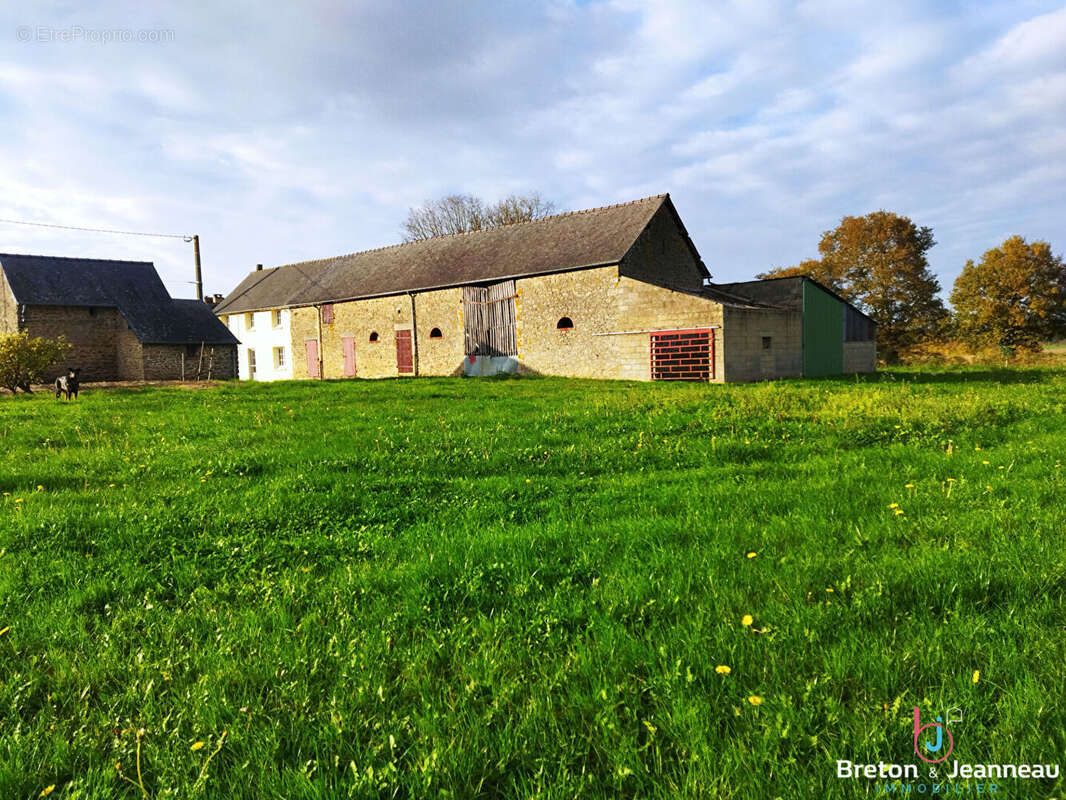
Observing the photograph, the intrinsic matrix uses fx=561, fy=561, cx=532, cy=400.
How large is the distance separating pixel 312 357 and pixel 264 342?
5.48 m

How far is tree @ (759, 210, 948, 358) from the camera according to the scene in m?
39.9

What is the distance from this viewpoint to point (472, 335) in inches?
1083

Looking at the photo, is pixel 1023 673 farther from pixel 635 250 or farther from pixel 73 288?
pixel 73 288

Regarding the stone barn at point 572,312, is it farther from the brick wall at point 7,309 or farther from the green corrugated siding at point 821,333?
the brick wall at point 7,309

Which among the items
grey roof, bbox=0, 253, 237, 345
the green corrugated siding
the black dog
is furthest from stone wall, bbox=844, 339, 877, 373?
grey roof, bbox=0, 253, 237, 345

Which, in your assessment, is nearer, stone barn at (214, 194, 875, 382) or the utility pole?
stone barn at (214, 194, 875, 382)

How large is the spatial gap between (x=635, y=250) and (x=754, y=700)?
2328 centimetres

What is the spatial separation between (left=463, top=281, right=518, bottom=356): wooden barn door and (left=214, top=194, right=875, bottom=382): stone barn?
6 cm

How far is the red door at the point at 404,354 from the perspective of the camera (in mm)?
29859

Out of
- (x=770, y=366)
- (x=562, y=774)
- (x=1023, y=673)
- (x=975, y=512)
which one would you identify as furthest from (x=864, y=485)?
(x=770, y=366)

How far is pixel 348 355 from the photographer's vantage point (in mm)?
32531

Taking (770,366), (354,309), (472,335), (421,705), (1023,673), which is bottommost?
(421,705)

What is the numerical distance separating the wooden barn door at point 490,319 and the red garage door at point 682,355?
23.3 feet

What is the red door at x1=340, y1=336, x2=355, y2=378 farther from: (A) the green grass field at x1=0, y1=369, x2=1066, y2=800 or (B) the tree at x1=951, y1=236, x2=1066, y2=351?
(B) the tree at x1=951, y1=236, x2=1066, y2=351
